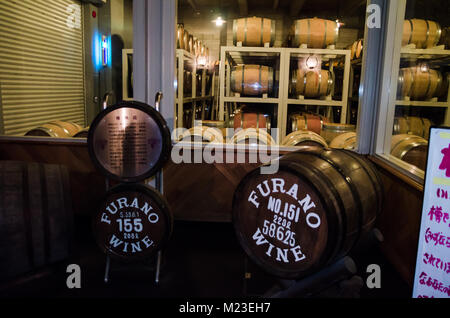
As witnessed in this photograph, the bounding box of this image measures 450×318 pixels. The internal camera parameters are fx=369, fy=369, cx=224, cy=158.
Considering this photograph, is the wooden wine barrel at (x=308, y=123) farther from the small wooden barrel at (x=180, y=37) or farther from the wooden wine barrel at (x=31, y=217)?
the wooden wine barrel at (x=31, y=217)

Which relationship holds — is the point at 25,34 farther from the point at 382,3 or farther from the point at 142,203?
the point at 382,3

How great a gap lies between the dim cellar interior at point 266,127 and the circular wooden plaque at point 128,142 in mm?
85

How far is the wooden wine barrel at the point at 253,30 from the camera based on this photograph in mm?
4844

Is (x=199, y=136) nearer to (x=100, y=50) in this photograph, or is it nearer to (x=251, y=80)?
(x=251, y=80)

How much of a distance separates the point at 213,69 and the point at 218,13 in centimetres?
152

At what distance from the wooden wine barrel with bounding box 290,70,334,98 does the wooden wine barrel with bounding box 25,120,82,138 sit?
2.98 m

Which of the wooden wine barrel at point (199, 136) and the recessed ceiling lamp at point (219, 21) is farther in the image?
the recessed ceiling lamp at point (219, 21)

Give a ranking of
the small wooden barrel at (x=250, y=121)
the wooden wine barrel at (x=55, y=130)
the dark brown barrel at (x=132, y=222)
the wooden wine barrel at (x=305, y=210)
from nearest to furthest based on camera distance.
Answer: the wooden wine barrel at (x=305, y=210), the dark brown barrel at (x=132, y=222), the wooden wine barrel at (x=55, y=130), the small wooden barrel at (x=250, y=121)

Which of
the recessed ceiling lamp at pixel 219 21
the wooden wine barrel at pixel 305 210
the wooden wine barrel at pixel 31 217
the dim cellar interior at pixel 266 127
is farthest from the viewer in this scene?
the recessed ceiling lamp at pixel 219 21

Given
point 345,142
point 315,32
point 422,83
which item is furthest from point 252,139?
point 422,83

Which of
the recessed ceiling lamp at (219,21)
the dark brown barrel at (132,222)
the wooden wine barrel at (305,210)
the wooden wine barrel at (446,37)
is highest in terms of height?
the recessed ceiling lamp at (219,21)

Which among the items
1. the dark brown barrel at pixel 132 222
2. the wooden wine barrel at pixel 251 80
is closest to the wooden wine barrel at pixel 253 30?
the wooden wine barrel at pixel 251 80

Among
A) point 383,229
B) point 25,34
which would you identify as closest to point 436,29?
point 383,229

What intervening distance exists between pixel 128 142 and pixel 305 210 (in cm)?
153
